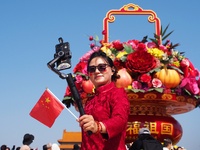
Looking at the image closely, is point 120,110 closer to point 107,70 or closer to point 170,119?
point 107,70

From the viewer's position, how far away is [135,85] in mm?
6383

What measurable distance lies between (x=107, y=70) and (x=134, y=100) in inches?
160

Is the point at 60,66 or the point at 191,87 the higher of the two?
the point at 60,66

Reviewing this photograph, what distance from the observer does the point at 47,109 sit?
114 inches

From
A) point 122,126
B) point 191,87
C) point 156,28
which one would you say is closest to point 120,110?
point 122,126

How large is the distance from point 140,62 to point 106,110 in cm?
416

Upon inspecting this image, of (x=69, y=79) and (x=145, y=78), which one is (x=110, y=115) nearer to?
(x=69, y=79)

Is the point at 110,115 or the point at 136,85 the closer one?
the point at 110,115

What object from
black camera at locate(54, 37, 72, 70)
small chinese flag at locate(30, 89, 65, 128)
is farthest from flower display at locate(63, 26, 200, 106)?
black camera at locate(54, 37, 72, 70)

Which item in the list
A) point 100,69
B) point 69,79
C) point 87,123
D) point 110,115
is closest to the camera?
point 87,123

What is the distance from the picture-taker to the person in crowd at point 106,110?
206cm

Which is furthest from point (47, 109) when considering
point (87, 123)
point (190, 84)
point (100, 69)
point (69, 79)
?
point (190, 84)

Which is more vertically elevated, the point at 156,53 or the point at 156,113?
the point at 156,53

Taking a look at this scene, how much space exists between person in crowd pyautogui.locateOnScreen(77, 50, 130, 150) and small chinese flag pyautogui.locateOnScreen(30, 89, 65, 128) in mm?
411
